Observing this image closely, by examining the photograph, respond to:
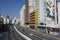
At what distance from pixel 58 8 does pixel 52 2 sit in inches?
639

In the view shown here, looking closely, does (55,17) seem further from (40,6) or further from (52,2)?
(40,6)

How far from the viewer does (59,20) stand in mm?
116125

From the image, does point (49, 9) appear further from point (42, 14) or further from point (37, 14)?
point (37, 14)

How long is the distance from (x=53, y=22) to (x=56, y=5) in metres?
11.4

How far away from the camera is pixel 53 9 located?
128 metres

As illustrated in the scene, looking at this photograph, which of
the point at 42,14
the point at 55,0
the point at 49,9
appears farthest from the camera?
the point at 42,14

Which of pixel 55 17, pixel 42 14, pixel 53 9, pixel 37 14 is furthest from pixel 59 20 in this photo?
pixel 37 14

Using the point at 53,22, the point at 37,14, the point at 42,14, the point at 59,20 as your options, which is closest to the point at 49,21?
the point at 53,22

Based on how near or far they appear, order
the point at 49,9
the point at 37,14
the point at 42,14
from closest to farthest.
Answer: the point at 49,9
the point at 42,14
the point at 37,14

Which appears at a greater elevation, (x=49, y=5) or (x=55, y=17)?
(x=49, y=5)

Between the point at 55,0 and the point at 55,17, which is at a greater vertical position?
the point at 55,0

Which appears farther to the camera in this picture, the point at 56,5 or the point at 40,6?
the point at 40,6

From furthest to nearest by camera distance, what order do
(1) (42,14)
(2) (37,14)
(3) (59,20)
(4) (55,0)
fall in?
(2) (37,14), (1) (42,14), (4) (55,0), (3) (59,20)

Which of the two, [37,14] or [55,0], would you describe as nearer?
[55,0]
